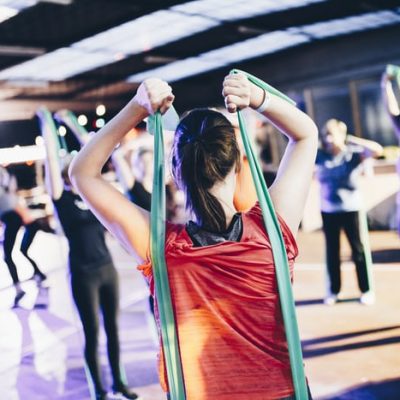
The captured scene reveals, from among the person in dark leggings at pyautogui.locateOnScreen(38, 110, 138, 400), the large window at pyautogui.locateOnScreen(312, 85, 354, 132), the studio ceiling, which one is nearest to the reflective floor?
the person in dark leggings at pyautogui.locateOnScreen(38, 110, 138, 400)

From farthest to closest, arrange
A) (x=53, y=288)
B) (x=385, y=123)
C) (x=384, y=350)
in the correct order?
(x=385, y=123) → (x=53, y=288) → (x=384, y=350)

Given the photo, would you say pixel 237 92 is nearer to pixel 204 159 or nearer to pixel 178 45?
pixel 204 159

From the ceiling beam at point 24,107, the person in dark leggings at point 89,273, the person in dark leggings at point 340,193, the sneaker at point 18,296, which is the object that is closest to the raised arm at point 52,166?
the person in dark leggings at point 89,273

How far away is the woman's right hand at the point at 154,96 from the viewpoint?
89 centimetres

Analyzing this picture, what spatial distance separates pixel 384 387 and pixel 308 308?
150 cm

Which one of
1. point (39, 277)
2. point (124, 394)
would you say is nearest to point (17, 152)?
point (39, 277)

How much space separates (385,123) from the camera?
32.8 feet

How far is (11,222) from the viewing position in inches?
175

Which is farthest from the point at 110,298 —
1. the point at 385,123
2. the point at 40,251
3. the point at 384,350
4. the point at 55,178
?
the point at 385,123

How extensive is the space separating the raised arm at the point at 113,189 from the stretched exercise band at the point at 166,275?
0.04 metres

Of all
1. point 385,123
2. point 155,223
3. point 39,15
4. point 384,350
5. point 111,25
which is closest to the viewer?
point 155,223

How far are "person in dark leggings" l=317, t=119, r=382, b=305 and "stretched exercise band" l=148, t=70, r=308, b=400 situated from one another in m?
3.21

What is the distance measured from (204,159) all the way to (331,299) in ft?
11.5

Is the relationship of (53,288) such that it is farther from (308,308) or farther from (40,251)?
(308,308)
